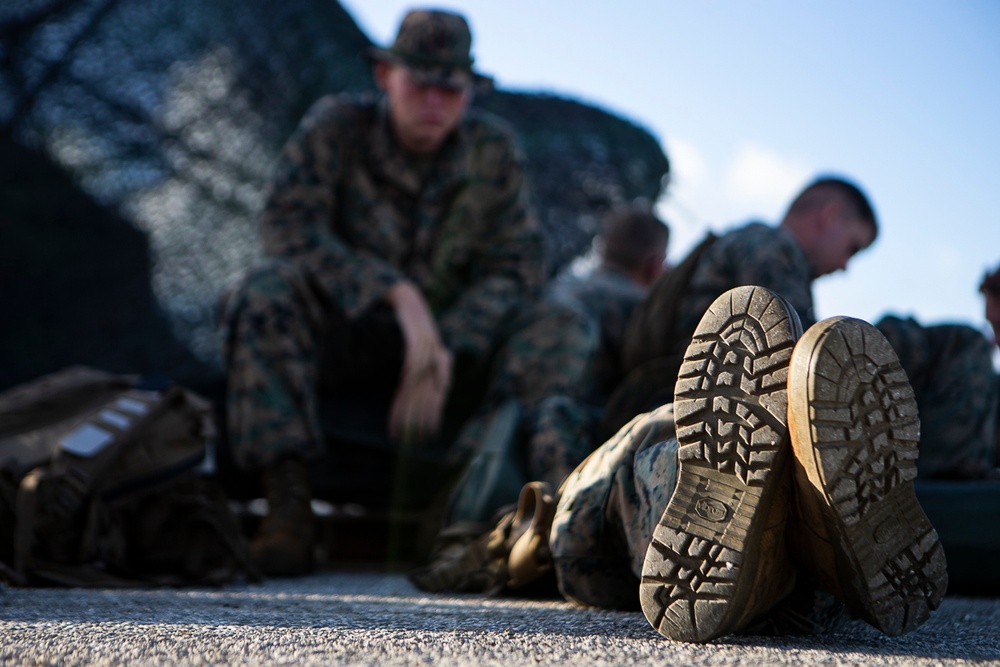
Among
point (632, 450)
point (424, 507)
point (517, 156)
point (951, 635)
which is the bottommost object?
point (424, 507)

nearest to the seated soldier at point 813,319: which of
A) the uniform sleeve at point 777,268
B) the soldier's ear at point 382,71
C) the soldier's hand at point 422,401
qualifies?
the uniform sleeve at point 777,268

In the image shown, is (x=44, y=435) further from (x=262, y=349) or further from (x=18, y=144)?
(x=18, y=144)

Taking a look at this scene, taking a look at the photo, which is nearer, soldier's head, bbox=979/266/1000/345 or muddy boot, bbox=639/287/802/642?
muddy boot, bbox=639/287/802/642

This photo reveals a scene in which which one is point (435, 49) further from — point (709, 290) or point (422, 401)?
point (709, 290)

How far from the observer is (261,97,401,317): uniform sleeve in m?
2.32

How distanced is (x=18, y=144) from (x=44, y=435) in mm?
2236

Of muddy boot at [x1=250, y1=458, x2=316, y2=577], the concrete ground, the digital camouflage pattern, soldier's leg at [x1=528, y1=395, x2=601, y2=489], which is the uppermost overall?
the digital camouflage pattern

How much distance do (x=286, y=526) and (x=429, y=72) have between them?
3.81 feet

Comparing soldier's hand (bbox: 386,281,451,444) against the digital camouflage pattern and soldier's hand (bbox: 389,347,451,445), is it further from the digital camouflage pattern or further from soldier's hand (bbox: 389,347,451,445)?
the digital camouflage pattern

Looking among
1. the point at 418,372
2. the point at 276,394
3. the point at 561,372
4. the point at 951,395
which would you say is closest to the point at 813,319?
the point at 951,395

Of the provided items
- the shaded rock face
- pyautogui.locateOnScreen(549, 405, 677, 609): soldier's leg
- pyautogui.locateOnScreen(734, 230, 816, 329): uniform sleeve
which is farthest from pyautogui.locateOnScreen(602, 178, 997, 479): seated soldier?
the shaded rock face

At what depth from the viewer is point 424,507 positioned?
2527 mm

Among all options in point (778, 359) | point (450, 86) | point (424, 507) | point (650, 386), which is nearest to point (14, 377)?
point (424, 507)

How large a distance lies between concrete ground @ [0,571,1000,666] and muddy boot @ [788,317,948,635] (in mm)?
59
